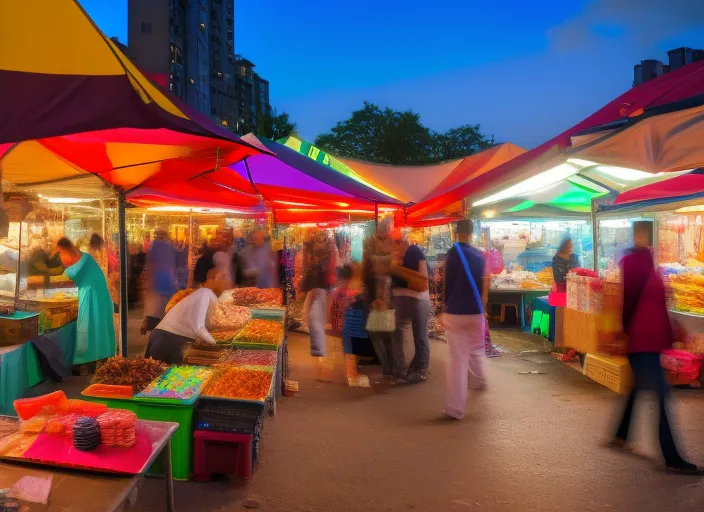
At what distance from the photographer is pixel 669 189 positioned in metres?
7.94

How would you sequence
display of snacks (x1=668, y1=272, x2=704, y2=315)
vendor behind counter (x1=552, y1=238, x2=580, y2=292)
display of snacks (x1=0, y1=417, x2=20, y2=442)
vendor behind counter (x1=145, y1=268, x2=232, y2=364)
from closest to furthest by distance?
1. display of snacks (x1=0, y1=417, x2=20, y2=442)
2. vendor behind counter (x1=145, y1=268, x2=232, y2=364)
3. display of snacks (x1=668, y1=272, x2=704, y2=315)
4. vendor behind counter (x1=552, y1=238, x2=580, y2=292)

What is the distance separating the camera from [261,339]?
244 inches

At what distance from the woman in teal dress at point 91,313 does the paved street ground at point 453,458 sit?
2965 millimetres

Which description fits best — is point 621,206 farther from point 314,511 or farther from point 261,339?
point 314,511

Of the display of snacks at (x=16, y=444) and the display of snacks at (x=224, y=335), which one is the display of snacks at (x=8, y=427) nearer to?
the display of snacks at (x=16, y=444)

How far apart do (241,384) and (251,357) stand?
1.00 m

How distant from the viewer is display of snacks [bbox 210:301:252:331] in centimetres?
676

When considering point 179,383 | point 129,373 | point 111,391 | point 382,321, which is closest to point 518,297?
point 382,321

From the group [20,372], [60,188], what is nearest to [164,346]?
[20,372]

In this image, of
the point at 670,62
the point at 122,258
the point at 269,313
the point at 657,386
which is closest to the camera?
the point at 657,386

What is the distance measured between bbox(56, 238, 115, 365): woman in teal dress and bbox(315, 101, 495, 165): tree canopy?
36.2 metres

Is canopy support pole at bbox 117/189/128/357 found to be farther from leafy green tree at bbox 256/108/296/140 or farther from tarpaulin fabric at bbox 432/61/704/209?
leafy green tree at bbox 256/108/296/140

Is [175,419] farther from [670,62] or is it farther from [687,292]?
[670,62]

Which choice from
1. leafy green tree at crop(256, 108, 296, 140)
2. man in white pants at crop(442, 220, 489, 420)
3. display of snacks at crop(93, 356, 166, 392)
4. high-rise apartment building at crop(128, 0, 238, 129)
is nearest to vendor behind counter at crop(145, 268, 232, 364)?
display of snacks at crop(93, 356, 166, 392)
